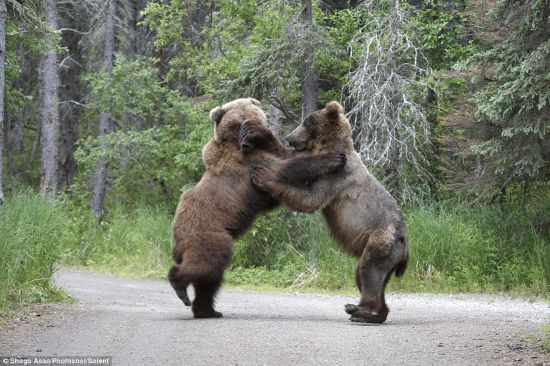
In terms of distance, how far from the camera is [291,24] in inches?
757

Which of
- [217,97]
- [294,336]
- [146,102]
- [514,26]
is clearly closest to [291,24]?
[217,97]

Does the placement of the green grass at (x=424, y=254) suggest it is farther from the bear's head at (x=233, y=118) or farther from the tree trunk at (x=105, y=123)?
the tree trunk at (x=105, y=123)

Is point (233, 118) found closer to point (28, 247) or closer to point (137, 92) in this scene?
point (28, 247)

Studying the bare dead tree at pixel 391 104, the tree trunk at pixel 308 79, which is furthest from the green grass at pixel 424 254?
the tree trunk at pixel 308 79

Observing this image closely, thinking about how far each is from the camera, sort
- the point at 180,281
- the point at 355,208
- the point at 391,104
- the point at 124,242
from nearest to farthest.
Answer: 1. the point at 180,281
2. the point at 355,208
3. the point at 391,104
4. the point at 124,242

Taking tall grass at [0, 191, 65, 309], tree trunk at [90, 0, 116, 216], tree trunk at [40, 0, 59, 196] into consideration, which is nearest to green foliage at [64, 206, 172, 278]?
tree trunk at [90, 0, 116, 216]

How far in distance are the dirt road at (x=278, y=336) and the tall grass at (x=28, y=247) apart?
50cm

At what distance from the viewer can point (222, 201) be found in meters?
9.92

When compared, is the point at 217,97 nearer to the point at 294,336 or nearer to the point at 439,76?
the point at 439,76

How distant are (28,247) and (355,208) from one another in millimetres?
4428

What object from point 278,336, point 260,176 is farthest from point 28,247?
point 278,336

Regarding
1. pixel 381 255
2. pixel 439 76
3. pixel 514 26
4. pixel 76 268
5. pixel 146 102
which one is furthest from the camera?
pixel 146 102

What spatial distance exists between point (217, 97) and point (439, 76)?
586cm

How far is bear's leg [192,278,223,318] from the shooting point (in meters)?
9.75
